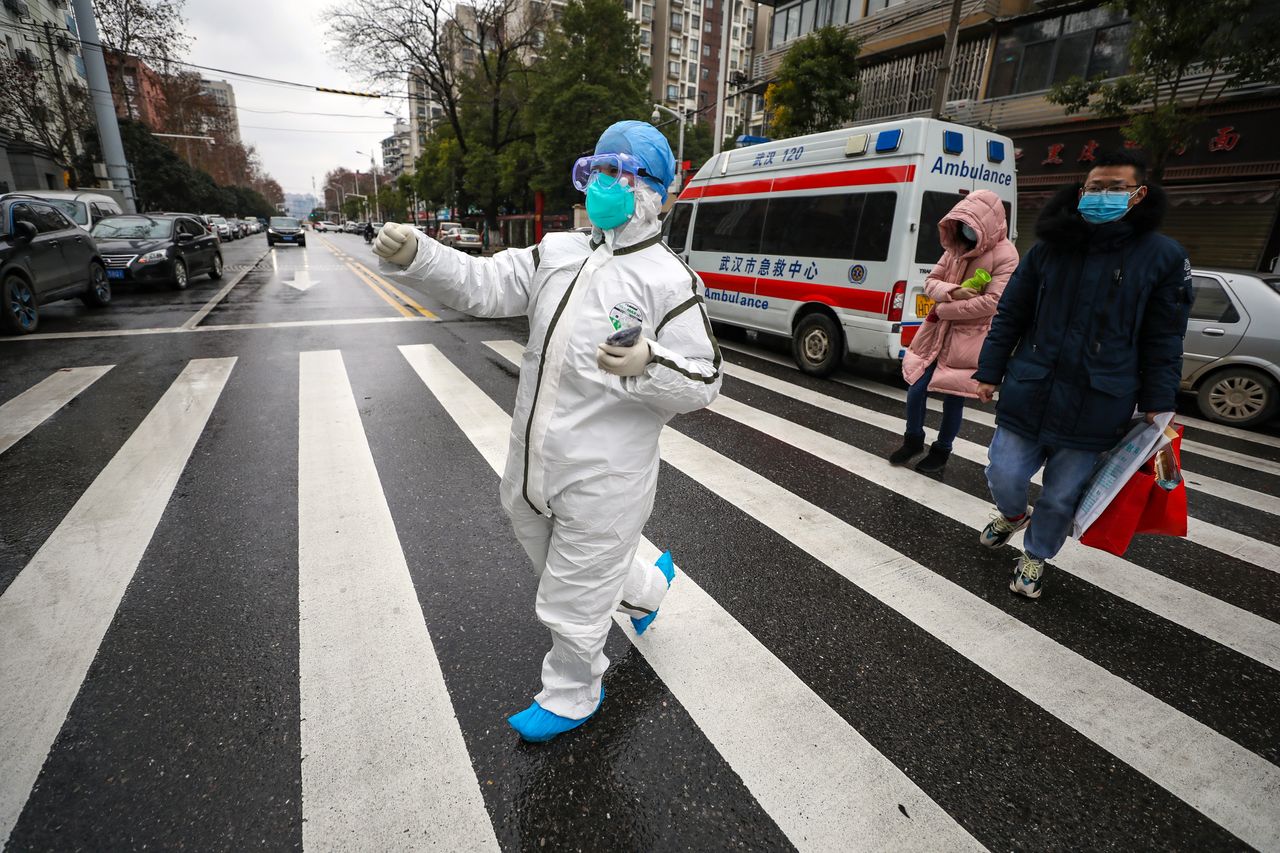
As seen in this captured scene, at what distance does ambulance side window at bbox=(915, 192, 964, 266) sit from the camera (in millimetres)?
6141

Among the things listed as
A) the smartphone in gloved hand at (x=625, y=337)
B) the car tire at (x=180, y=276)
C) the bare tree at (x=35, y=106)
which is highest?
the bare tree at (x=35, y=106)

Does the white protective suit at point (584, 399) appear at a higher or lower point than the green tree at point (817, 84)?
lower

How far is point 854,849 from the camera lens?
1.72m

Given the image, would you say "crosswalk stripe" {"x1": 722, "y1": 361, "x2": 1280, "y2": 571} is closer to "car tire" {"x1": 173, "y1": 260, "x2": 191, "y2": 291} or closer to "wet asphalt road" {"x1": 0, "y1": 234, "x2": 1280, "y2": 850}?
"wet asphalt road" {"x1": 0, "y1": 234, "x2": 1280, "y2": 850}

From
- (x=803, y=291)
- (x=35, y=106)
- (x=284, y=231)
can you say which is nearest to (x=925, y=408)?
(x=803, y=291)

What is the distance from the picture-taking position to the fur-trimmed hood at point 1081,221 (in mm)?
2510

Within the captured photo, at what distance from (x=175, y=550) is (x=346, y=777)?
201 cm

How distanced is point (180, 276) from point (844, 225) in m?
13.2

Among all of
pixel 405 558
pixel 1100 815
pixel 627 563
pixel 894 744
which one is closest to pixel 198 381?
pixel 405 558

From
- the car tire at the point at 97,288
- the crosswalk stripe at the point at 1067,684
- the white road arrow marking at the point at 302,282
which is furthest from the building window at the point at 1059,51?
the car tire at the point at 97,288

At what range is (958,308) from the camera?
403 cm

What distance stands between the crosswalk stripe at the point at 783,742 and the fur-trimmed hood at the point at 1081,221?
7.25 ft

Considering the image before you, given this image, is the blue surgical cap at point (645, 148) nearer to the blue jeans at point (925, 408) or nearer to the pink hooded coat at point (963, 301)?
the pink hooded coat at point (963, 301)

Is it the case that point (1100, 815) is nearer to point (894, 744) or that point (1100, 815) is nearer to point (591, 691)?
point (894, 744)
